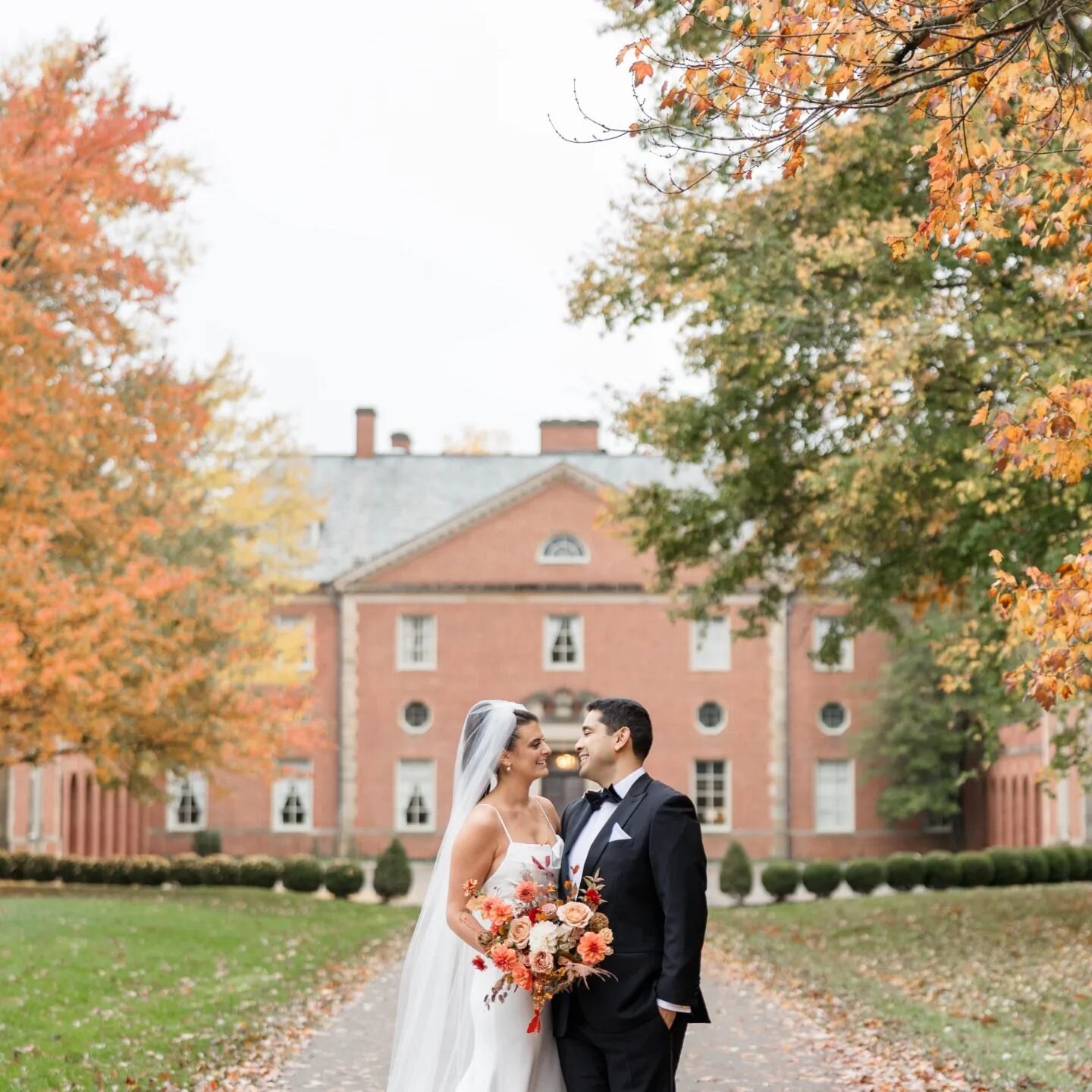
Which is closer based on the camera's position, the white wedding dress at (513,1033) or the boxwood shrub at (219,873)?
the white wedding dress at (513,1033)

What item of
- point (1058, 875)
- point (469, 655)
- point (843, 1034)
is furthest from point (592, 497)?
point (843, 1034)

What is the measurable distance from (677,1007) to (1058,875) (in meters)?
26.4

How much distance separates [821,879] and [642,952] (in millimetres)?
24920

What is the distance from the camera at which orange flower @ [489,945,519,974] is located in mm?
5223

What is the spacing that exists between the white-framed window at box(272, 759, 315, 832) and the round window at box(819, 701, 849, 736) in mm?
14119

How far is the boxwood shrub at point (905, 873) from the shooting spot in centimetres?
2923

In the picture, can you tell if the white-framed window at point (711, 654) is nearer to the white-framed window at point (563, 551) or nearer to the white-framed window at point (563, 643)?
the white-framed window at point (563, 643)

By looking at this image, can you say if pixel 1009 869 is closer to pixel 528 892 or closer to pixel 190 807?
pixel 190 807

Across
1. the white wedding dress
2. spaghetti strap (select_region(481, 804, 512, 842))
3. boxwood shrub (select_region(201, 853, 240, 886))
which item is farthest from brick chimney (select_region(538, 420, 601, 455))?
the white wedding dress

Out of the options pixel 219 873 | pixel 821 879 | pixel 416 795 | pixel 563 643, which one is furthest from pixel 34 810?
pixel 563 643

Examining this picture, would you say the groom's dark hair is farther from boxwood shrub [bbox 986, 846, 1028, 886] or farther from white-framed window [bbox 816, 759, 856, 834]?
white-framed window [bbox 816, 759, 856, 834]

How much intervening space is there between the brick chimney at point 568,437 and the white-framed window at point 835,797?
42.7ft

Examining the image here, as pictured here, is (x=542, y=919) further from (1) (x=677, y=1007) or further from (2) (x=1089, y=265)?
(2) (x=1089, y=265)

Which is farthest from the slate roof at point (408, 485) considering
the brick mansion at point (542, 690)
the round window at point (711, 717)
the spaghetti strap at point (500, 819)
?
A: the spaghetti strap at point (500, 819)
